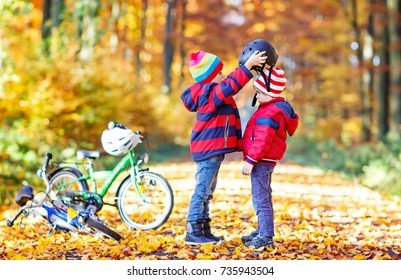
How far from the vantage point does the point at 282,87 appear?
Answer: 560cm

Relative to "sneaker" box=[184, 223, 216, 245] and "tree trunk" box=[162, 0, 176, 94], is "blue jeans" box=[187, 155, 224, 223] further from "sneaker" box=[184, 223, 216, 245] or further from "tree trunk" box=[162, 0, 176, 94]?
"tree trunk" box=[162, 0, 176, 94]

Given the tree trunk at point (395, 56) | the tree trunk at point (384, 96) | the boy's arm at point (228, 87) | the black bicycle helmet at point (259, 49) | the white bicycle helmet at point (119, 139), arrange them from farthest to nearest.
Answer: the tree trunk at point (384, 96) → the tree trunk at point (395, 56) → the white bicycle helmet at point (119, 139) → the black bicycle helmet at point (259, 49) → the boy's arm at point (228, 87)

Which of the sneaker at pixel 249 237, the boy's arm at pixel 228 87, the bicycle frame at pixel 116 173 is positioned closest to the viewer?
the boy's arm at pixel 228 87

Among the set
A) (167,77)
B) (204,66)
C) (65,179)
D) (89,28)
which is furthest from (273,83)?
(167,77)

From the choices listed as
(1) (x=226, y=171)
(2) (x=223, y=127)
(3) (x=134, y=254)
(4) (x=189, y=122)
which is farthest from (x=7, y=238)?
(4) (x=189, y=122)

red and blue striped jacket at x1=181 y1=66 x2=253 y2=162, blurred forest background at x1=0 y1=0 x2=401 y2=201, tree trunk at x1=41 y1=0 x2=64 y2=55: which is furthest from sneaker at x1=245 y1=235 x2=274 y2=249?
tree trunk at x1=41 y1=0 x2=64 y2=55

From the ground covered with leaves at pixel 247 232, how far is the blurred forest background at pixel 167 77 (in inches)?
68.3

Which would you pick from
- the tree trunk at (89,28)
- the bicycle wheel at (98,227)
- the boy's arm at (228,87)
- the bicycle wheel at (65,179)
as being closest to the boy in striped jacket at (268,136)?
the boy's arm at (228,87)

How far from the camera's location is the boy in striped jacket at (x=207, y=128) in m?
5.61

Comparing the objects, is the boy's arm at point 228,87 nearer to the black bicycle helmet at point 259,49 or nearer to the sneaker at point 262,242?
the black bicycle helmet at point 259,49

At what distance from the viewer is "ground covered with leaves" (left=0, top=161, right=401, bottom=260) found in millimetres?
5531

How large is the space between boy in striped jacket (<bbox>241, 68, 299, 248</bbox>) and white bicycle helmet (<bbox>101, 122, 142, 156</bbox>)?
1448 millimetres
